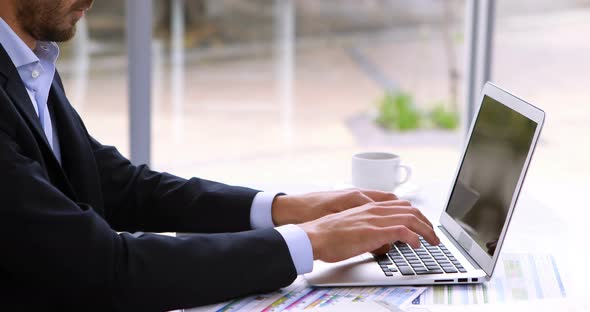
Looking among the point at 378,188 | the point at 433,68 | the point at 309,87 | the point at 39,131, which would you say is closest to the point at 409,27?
the point at 433,68

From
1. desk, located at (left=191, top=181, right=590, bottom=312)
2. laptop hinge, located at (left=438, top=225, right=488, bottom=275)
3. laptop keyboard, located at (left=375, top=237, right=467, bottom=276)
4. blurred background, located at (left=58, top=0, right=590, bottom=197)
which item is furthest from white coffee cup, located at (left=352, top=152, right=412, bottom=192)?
blurred background, located at (left=58, top=0, right=590, bottom=197)

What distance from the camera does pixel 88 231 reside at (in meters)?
1.27

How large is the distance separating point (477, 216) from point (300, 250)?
33cm

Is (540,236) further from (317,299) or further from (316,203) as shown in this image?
(317,299)

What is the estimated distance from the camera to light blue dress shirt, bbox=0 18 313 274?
1350 millimetres

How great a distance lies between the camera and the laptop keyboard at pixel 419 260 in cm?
140

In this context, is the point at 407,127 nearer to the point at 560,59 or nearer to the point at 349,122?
the point at 349,122

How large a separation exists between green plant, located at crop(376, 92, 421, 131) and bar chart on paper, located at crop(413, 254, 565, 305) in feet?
7.10

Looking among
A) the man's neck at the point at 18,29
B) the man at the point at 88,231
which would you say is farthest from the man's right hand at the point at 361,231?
the man's neck at the point at 18,29

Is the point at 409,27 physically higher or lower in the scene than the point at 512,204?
higher

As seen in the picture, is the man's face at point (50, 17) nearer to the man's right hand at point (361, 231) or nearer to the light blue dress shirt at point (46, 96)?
the light blue dress shirt at point (46, 96)

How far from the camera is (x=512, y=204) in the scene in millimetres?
1354

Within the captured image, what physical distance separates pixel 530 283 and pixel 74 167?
2.61 ft

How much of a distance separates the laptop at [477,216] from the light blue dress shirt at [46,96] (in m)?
0.07
